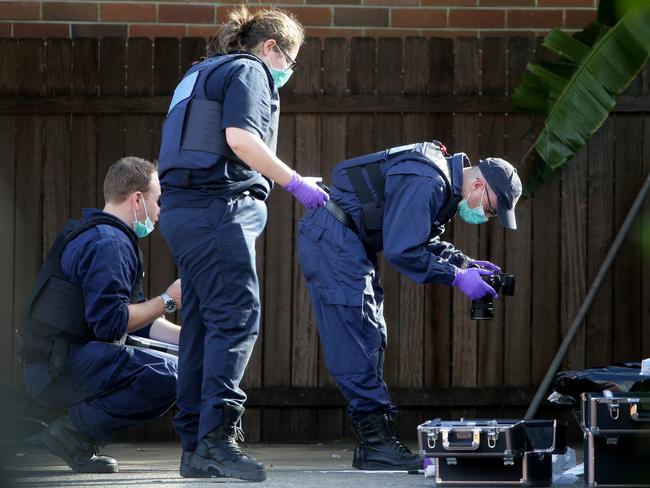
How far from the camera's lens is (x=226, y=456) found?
383cm

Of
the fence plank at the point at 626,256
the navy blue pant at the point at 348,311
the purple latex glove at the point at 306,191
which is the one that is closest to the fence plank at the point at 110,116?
the navy blue pant at the point at 348,311

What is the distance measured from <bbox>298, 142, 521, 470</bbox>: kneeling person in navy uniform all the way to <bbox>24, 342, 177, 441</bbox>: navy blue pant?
77cm

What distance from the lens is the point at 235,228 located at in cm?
392

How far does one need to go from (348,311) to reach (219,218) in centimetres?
78

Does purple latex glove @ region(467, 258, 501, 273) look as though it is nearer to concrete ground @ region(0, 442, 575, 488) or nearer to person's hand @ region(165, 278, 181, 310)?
concrete ground @ region(0, 442, 575, 488)

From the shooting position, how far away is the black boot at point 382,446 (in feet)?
14.4

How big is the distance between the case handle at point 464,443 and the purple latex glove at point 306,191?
38.4 inches

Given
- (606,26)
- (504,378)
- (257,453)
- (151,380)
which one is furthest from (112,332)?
(606,26)

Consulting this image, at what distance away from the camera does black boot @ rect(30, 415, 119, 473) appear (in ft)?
14.0

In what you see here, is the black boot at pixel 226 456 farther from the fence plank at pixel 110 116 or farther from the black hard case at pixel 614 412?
the fence plank at pixel 110 116

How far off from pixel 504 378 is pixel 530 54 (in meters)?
1.94

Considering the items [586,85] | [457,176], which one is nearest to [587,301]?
[586,85]

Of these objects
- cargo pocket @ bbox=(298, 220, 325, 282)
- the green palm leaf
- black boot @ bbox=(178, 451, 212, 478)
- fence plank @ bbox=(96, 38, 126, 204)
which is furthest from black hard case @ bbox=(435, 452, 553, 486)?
fence plank @ bbox=(96, 38, 126, 204)

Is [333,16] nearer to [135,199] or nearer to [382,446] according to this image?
[135,199]
